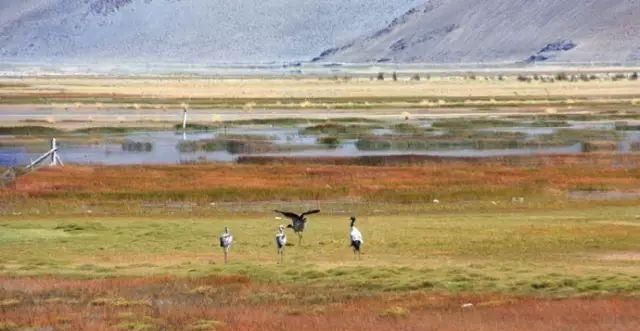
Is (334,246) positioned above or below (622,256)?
above

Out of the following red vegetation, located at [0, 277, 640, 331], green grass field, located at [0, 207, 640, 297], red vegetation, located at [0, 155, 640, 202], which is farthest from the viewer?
red vegetation, located at [0, 155, 640, 202]

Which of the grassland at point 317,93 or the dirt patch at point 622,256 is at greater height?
the grassland at point 317,93

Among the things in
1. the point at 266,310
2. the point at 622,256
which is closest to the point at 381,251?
the point at 622,256

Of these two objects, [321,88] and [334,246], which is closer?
[334,246]

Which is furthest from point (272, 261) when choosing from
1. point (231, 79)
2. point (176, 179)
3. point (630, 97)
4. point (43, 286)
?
point (231, 79)

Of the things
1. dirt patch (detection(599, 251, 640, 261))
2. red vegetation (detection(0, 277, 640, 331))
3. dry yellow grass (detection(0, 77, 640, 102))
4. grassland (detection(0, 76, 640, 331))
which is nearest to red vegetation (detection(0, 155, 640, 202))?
grassland (detection(0, 76, 640, 331))

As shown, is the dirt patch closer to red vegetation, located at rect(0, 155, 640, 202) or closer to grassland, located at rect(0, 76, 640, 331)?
grassland, located at rect(0, 76, 640, 331)

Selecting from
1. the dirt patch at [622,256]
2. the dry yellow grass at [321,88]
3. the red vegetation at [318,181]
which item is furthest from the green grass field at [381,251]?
the dry yellow grass at [321,88]

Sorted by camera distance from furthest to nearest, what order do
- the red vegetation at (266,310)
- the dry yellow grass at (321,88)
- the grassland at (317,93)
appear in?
the dry yellow grass at (321,88)
the grassland at (317,93)
the red vegetation at (266,310)

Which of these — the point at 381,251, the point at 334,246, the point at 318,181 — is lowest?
the point at 381,251

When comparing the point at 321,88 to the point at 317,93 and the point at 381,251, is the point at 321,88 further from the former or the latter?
the point at 381,251

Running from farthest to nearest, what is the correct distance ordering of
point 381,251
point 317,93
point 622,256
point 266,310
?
point 317,93, point 381,251, point 622,256, point 266,310

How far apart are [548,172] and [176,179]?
37.0 ft

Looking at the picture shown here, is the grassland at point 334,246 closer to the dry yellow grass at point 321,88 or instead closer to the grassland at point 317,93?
the grassland at point 317,93
